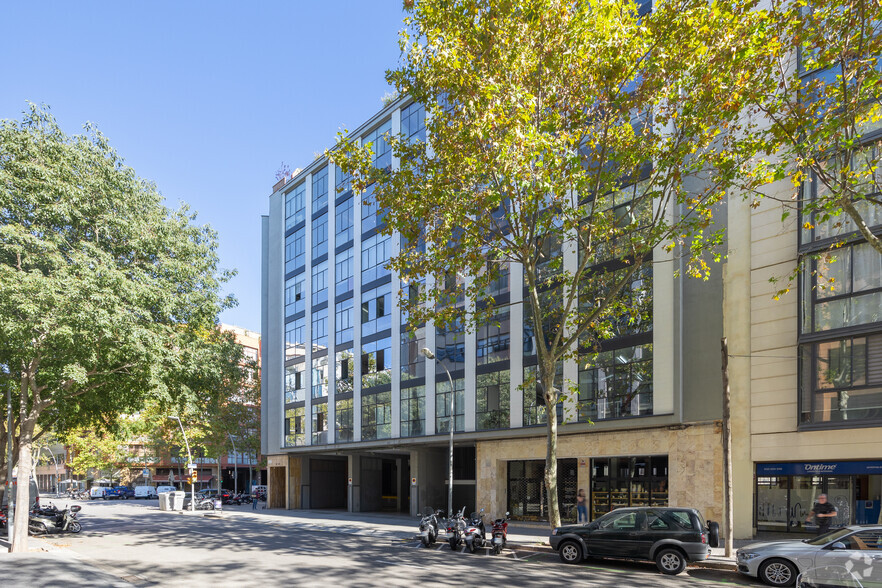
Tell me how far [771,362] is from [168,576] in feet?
60.0

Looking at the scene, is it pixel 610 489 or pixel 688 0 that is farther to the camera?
pixel 610 489

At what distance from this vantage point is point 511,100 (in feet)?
54.9

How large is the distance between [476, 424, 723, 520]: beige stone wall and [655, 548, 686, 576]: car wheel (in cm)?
727

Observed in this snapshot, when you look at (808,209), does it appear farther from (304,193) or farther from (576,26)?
(304,193)

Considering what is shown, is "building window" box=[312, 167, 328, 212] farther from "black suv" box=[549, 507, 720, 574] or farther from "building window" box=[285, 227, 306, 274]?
"black suv" box=[549, 507, 720, 574]

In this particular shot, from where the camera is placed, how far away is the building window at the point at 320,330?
43812 millimetres

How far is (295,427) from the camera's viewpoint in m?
46.5

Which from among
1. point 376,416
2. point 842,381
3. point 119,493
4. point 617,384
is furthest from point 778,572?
point 119,493

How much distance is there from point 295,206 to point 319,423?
15.4 meters

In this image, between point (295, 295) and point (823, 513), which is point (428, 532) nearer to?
point (823, 513)

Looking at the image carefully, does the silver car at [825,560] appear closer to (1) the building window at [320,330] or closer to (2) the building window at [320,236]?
(1) the building window at [320,330]

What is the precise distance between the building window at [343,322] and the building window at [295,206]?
862cm

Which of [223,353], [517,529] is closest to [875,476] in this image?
[517,529]

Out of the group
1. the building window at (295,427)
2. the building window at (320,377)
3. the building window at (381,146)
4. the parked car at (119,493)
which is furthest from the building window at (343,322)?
the parked car at (119,493)
